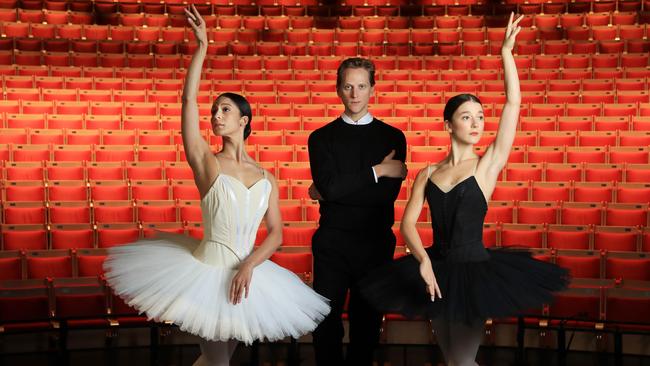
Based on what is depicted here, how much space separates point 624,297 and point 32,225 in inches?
147

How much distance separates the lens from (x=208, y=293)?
240cm

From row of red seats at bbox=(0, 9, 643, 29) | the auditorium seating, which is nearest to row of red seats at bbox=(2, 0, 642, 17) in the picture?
the auditorium seating

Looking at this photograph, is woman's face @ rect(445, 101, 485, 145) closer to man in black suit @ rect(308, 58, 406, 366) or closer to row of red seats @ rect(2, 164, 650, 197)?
man in black suit @ rect(308, 58, 406, 366)

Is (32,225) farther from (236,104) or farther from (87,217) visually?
(236,104)

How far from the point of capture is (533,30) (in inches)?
446

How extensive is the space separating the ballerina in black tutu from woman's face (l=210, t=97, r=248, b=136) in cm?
55

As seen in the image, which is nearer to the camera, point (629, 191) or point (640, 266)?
point (640, 266)

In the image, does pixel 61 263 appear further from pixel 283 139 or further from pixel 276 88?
pixel 276 88

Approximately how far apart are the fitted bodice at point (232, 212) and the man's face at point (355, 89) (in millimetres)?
383

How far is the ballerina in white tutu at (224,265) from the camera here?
2.38m

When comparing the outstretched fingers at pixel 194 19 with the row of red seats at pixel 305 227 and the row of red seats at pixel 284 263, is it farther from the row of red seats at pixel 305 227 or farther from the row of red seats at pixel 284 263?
the row of red seats at pixel 305 227

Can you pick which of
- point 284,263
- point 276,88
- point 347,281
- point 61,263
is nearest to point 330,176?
point 347,281

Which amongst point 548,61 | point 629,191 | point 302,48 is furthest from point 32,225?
point 548,61

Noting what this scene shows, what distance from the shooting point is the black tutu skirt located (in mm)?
2297
